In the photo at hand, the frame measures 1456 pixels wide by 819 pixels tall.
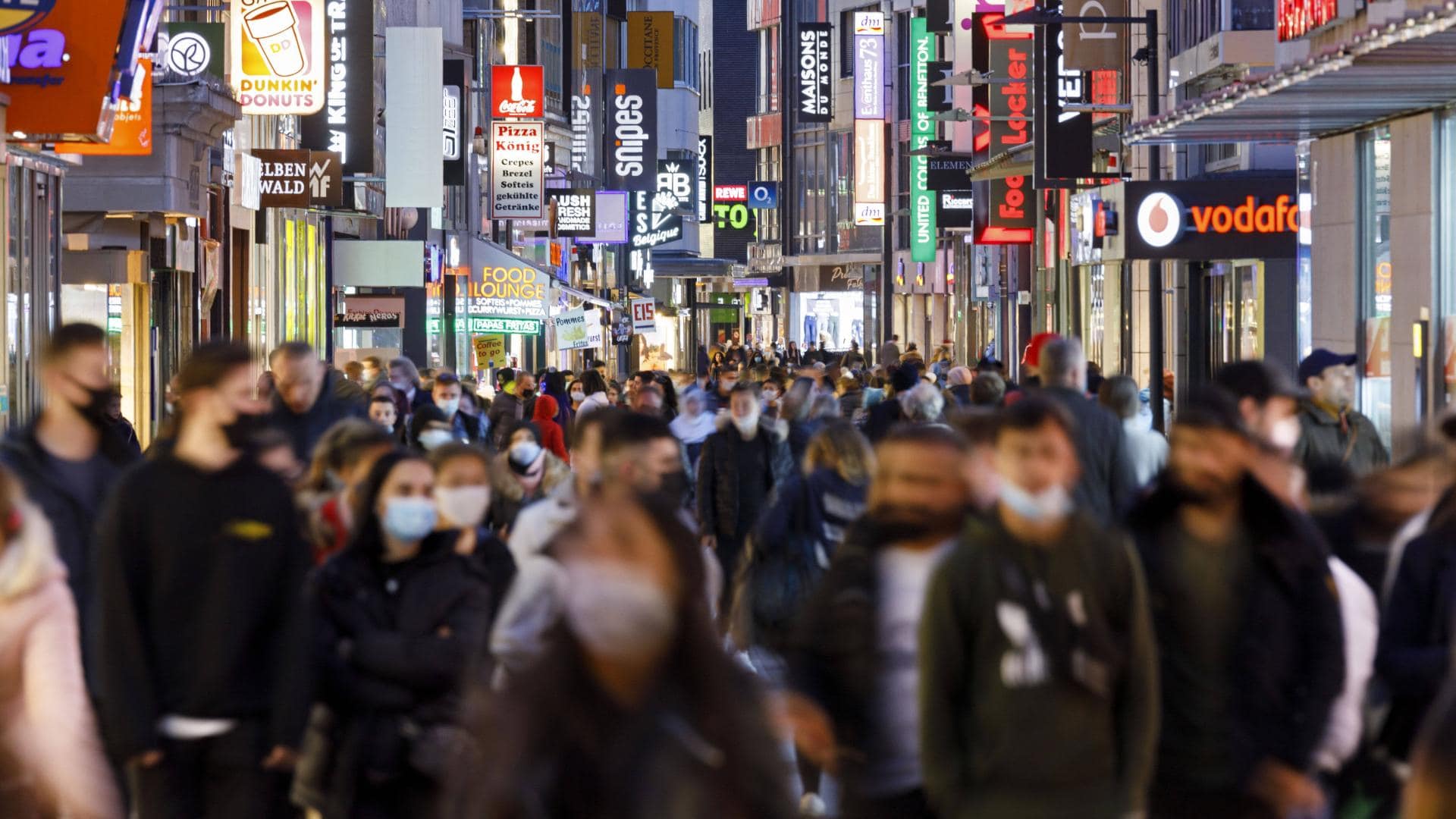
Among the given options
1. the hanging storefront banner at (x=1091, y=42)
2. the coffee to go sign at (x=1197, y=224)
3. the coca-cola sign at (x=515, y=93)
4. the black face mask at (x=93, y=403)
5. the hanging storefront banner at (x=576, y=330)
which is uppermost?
the coca-cola sign at (x=515, y=93)

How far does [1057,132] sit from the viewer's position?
96.0ft

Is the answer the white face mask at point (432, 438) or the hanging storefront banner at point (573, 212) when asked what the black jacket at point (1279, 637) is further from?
the hanging storefront banner at point (573, 212)

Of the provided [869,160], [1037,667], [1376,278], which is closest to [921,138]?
[869,160]

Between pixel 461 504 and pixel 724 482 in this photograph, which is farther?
pixel 724 482

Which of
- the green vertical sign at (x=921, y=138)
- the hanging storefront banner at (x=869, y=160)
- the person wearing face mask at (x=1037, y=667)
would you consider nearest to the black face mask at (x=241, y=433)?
the person wearing face mask at (x=1037, y=667)

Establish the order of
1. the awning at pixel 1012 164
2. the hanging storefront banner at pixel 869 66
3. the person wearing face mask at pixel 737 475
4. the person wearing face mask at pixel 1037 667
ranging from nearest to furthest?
the person wearing face mask at pixel 1037 667 → the person wearing face mask at pixel 737 475 → the awning at pixel 1012 164 → the hanging storefront banner at pixel 869 66

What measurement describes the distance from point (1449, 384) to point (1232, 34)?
10.6 metres

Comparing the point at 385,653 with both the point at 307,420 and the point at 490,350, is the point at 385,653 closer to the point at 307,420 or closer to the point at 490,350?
the point at 307,420

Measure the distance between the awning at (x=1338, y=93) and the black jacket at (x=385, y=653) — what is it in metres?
6.78

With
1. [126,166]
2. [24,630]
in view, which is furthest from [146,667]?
[126,166]

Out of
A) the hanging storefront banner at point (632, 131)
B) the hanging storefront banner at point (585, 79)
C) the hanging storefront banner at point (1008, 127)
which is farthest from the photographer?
the hanging storefront banner at point (585, 79)

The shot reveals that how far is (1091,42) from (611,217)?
33.4 metres

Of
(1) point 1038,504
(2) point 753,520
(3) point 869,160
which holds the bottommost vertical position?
(2) point 753,520

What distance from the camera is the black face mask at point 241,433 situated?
646 centimetres
